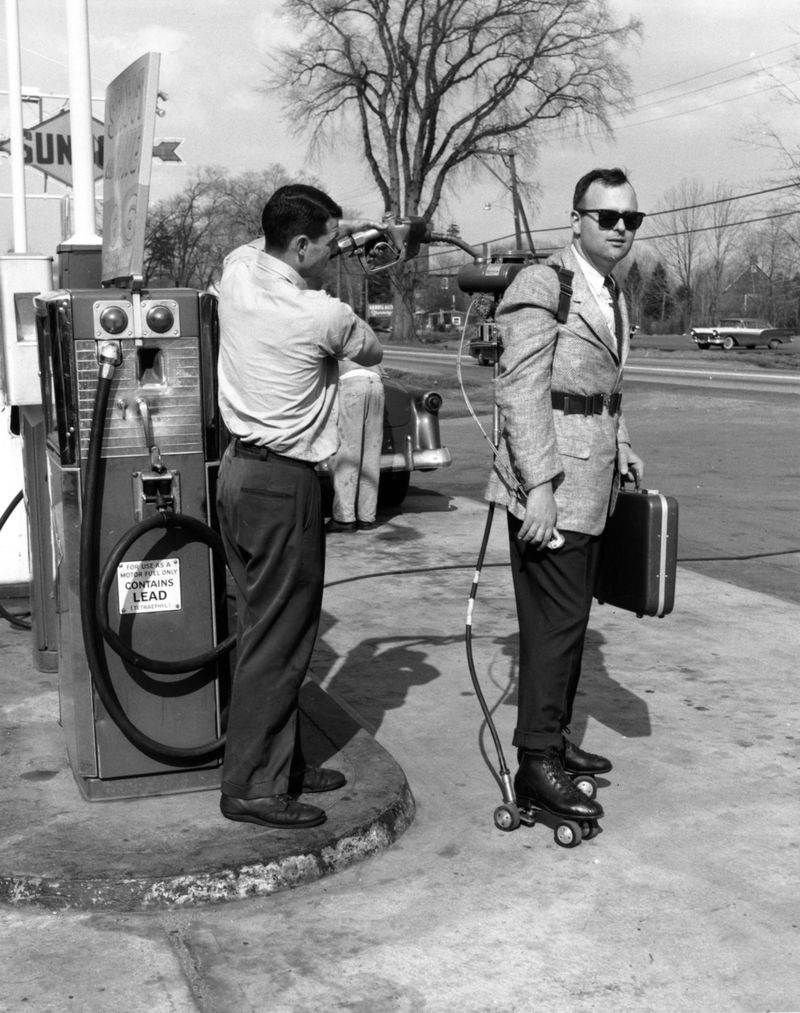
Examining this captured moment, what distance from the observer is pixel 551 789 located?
3.96 metres

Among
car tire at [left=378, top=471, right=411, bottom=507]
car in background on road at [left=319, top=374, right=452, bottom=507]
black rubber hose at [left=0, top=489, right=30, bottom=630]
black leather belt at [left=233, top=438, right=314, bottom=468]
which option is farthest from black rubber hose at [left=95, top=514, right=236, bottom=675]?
car tire at [left=378, top=471, right=411, bottom=507]

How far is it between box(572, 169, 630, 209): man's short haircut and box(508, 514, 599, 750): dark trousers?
996 mm

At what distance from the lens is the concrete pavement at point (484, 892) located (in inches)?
120

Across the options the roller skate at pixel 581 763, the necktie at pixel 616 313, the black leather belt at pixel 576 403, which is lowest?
the roller skate at pixel 581 763

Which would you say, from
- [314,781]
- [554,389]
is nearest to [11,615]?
[314,781]

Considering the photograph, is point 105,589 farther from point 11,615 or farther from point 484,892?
point 11,615

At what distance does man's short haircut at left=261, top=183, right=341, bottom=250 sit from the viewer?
3.68m

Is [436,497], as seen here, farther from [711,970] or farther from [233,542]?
[711,970]

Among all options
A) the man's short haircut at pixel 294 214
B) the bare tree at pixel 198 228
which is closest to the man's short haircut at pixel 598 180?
the man's short haircut at pixel 294 214

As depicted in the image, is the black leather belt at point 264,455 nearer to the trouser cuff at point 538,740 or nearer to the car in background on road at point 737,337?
the trouser cuff at point 538,740

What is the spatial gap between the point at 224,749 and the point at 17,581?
3.23 meters

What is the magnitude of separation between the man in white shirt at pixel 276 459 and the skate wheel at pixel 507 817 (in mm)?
564

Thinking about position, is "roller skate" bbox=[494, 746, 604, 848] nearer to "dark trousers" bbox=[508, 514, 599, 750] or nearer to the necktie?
"dark trousers" bbox=[508, 514, 599, 750]

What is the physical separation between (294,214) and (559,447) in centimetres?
103
